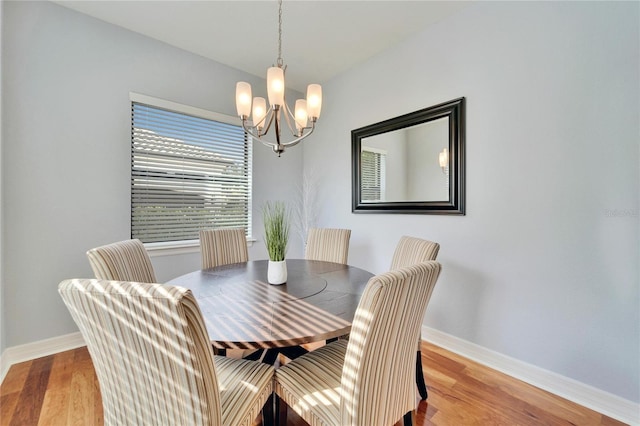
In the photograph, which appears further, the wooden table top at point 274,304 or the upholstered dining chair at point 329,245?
the upholstered dining chair at point 329,245

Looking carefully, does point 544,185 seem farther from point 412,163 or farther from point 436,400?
point 436,400

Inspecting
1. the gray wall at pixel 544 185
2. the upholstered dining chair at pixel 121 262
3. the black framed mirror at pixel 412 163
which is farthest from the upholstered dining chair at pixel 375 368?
the black framed mirror at pixel 412 163

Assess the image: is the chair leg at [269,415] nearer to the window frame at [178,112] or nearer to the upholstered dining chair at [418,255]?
the upholstered dining chair at [418,255]

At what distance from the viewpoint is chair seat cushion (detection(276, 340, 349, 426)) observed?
3.30 ft

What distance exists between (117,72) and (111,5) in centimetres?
51

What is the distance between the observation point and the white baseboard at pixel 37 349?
1.92 meters

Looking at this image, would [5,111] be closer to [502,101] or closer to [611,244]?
[502,101]

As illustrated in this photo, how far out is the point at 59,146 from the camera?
216 cm

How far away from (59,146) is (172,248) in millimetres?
1222

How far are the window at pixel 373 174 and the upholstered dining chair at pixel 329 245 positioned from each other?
63cm

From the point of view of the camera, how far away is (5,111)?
196cm

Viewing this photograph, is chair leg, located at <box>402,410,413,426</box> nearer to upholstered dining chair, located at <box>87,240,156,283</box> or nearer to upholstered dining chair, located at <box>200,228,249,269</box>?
upholstered dining chair, located at <box>87,240,156,283</box>

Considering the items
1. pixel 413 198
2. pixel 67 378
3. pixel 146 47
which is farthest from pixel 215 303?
pixel 146 47

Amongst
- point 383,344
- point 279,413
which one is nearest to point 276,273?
point 279,413
